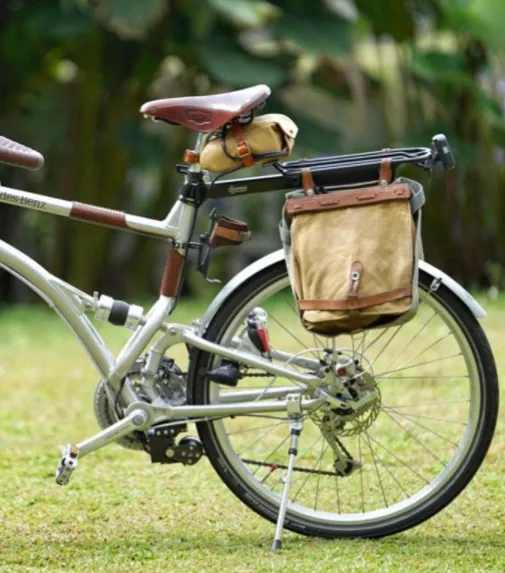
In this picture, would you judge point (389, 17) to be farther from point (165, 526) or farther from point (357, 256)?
point (357, 256)

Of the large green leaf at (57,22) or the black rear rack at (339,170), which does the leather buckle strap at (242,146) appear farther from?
the large green leaf at (57,22)

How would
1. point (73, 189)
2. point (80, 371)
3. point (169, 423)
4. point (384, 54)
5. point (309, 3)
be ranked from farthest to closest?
point (384, 54) → point (73, 189) → point (309, 3) → point (80, 371) → point (169, 423)

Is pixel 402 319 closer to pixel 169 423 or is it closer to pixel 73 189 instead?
pixel 169 423

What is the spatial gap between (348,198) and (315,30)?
21.6ft

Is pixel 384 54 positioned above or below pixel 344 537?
above

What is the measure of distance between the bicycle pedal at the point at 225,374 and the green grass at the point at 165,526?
45 cm

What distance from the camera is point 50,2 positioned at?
10500 mm

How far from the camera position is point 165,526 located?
432 cm

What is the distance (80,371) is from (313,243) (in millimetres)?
4012

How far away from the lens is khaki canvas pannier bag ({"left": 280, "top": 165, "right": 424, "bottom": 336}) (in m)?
3.77

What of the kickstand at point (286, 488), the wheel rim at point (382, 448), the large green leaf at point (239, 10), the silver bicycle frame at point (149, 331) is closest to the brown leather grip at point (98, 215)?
the silver bicycle frame at point (149, 331)

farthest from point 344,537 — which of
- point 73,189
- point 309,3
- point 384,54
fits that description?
point 384,54

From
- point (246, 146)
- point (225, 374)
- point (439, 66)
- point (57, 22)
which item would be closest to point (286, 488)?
point (225, 374)

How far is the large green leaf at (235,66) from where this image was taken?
394 inches
